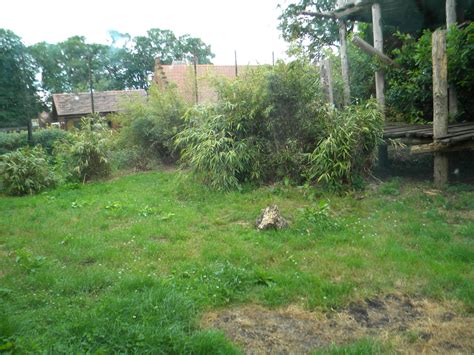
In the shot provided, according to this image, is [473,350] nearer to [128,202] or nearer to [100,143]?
[128,202]

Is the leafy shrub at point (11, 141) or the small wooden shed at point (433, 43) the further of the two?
the leafy shrub at point (11, 141)

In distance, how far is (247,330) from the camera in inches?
106

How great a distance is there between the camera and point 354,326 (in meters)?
2.72

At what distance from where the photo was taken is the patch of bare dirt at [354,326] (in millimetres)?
2486

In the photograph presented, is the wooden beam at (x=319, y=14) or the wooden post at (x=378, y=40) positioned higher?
the wooden beam at (x=319, y=14)

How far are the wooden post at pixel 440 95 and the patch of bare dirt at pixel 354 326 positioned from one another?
12.6 feet

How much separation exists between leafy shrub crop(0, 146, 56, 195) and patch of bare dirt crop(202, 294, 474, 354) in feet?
22.5

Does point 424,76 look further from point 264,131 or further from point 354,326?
point 354,326

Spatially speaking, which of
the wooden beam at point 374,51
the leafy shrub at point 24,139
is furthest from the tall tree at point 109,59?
the wooden beam at point 374,51

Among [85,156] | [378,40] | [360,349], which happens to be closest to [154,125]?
[85,156]

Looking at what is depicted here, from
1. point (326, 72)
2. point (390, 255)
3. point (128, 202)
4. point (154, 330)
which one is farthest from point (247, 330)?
point (326, 72)

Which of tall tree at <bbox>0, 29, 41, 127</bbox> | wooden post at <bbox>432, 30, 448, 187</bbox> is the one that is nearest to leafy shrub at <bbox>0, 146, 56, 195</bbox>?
tall tree at <bbox>0, 29, 41, 127</bbox>

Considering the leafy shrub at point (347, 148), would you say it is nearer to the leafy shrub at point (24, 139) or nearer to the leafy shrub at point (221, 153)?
the leafy shrub at point (221, 153)

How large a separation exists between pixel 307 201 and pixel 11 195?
6360 mm
